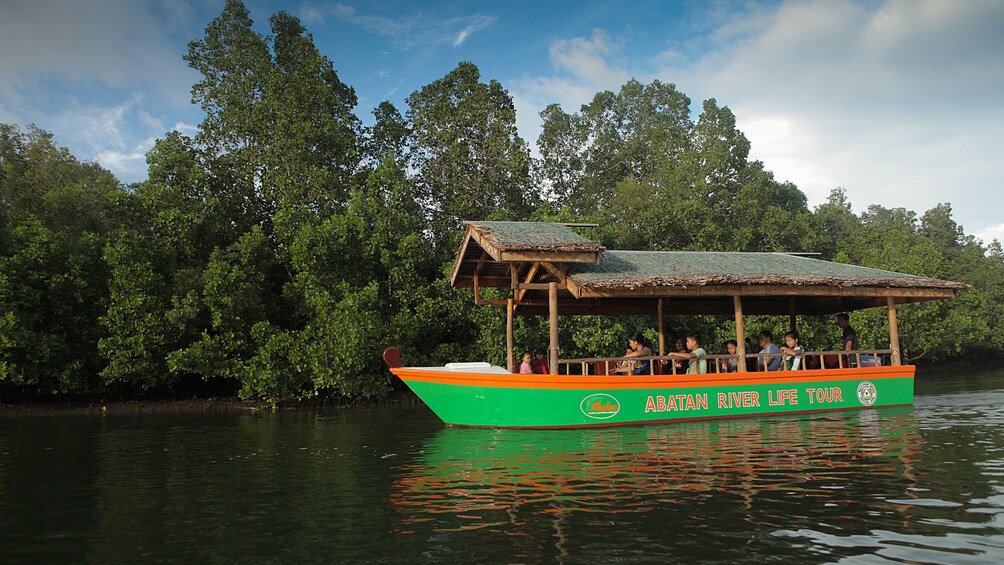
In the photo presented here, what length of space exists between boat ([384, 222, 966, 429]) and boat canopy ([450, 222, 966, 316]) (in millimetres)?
25

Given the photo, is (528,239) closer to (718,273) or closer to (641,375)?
(641,375)

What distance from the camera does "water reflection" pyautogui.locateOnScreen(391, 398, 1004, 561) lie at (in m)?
4.89

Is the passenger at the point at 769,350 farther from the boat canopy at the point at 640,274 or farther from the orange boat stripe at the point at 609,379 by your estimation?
the boat canopy at the point at 640,274

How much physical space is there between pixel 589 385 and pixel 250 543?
7.19 m

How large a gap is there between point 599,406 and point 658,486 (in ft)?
15.7

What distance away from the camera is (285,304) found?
2284 cm

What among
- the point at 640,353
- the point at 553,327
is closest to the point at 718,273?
the point at 640,353

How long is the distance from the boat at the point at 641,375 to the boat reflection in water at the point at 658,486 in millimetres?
704

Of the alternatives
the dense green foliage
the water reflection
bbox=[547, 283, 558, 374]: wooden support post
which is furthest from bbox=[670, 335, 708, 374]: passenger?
the dense green foliage

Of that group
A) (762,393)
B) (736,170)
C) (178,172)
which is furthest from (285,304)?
(736,170)

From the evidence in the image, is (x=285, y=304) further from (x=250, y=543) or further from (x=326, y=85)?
(x=250, y=543)

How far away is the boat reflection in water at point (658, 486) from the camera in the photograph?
5242mm

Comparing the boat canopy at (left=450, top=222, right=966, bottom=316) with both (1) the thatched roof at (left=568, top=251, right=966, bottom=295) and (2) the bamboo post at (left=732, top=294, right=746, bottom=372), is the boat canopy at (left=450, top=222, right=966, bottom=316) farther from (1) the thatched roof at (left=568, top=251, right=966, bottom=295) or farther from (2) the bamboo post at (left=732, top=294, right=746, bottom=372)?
(2) the bamboo post at (left=732, top=294, right=746, bottom=372)

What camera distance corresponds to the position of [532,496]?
6.57 metres
